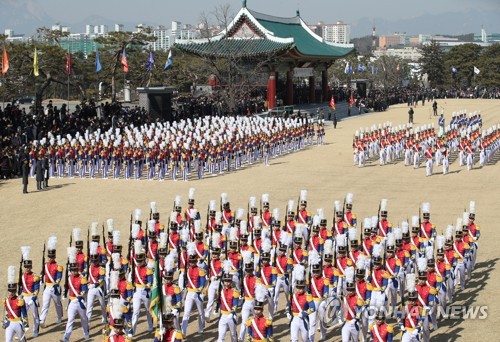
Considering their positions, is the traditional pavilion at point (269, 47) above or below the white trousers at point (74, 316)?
above

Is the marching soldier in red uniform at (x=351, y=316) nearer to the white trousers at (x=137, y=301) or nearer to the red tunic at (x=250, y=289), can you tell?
the red tunic at (x=250, y=289)

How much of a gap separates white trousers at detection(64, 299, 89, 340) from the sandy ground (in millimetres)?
342

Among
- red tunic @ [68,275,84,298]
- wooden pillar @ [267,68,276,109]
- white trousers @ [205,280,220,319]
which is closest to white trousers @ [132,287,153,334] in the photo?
red tunic @ [68,275,84,298]

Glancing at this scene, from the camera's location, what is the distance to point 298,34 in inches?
2522

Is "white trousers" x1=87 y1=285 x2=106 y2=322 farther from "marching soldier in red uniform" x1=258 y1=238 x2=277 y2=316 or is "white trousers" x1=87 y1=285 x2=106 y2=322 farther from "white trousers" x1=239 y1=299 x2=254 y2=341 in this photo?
"marching soldier in red uniform" x1=258 y1=238 x2=277 y2=316

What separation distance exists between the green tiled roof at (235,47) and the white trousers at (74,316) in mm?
41085

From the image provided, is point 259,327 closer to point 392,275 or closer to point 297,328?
point 297,328

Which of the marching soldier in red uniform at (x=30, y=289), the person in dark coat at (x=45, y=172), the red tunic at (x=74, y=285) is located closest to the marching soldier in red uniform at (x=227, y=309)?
the red tunic at (x=74, y=285)

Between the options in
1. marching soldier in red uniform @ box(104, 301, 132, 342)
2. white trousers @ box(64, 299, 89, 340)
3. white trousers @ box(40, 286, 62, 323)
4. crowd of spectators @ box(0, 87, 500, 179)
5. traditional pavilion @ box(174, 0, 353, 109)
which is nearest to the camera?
marching soldier in red uniform @ box(104, 301, 132, 342)

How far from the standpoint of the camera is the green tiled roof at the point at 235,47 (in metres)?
52.3

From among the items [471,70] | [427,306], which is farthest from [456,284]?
[471,70]

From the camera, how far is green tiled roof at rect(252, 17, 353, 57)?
58.6m

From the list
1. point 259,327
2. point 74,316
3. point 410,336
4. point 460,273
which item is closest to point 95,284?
point 74,316

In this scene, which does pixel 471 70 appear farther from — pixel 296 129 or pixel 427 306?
pixel 427 306
